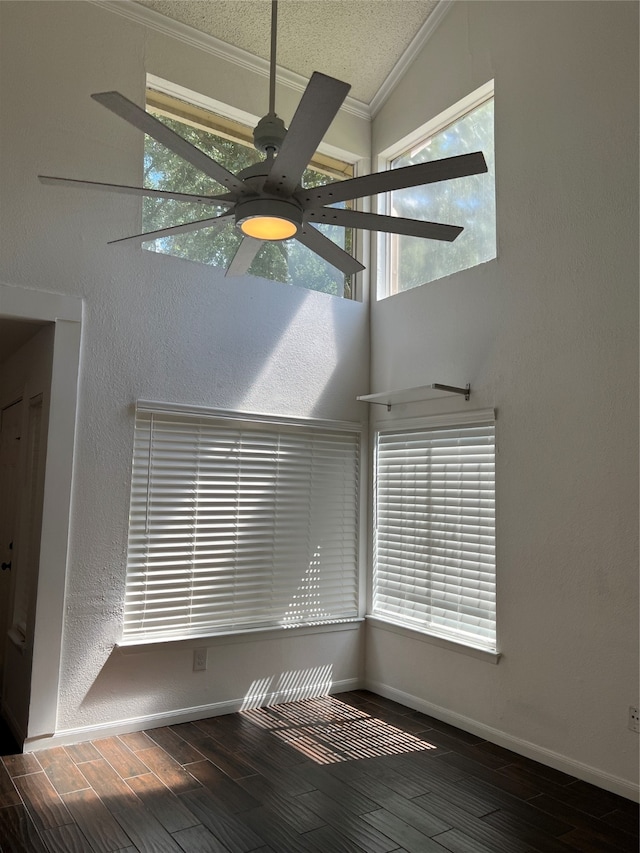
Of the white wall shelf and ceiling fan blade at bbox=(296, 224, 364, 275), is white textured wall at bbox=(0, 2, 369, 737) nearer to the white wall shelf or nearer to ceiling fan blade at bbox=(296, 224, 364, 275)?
the white wall shelf

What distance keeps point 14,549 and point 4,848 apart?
1.91m

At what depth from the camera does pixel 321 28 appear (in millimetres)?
4512

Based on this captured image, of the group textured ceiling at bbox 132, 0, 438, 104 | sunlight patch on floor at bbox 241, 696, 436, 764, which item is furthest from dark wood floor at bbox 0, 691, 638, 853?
textured ceiling at bbox 132, 0, 438, 104

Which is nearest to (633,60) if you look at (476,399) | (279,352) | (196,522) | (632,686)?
(476,399)

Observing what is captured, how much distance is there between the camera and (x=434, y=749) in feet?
11.9

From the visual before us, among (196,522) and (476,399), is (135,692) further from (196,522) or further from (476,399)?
(476,399)

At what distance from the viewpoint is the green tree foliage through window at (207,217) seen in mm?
4211

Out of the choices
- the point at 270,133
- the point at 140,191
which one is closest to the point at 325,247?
the point at 270,133

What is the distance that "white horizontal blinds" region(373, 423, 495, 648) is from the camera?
13.0 feet

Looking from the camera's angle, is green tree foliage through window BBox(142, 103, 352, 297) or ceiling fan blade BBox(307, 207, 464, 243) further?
green tree foliage through window BBox(142, 103, 352, 297)

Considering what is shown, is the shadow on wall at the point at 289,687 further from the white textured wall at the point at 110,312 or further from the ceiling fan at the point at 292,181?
the ceiling fan at the point at 292,181

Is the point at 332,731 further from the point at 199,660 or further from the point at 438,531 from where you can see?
the point at 438,531

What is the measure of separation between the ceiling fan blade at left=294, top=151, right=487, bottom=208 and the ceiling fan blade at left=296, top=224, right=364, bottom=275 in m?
0.16

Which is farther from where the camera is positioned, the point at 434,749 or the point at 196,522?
the point at 196,522
